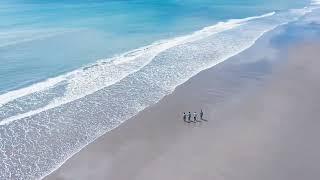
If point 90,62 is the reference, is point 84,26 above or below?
above

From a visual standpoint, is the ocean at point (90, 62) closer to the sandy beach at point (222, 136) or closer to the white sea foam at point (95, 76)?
the white sea foam at point (95, 76)

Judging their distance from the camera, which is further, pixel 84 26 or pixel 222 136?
pixel 84 26

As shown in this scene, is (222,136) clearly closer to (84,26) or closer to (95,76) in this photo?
(95,76)

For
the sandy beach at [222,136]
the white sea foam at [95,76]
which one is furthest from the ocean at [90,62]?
the sandy beach at [222,136]

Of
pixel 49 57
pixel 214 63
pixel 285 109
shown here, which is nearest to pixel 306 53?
pixel 214 63

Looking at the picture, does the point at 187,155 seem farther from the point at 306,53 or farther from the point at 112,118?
the point at 306,53

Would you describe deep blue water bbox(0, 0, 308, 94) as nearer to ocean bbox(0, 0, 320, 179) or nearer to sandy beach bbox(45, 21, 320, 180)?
ocean bbox(0, 0, 320, 179)

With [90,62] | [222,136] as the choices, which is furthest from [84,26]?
[222,136]
